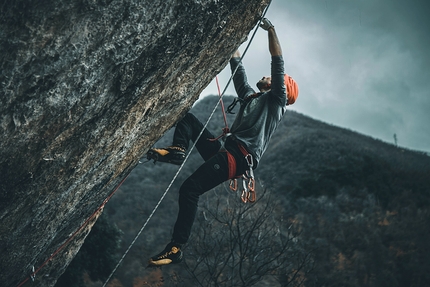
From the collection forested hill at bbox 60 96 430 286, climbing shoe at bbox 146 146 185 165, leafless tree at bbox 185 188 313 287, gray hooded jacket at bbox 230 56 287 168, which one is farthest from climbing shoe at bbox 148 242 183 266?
forested hill at bbox 60 96 430 286

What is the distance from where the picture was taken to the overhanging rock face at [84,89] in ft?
9.02

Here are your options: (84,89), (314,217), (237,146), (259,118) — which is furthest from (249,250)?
(84,89)

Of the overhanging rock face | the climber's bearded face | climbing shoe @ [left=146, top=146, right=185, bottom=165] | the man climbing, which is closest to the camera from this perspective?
the overhanging rock face

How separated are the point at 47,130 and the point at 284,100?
100 inches

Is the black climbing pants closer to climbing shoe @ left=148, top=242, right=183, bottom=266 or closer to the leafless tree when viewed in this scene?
climbing shoe @ left=148, top=242, right=183, bottom=266

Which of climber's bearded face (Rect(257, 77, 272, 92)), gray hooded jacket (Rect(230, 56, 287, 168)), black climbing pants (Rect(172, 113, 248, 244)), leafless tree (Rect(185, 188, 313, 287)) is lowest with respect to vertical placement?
leafless tree (Rect(185, 188, 313, 287))

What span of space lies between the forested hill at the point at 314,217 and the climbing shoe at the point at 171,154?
739 centimetres

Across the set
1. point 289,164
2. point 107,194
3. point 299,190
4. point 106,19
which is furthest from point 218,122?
point 106,19

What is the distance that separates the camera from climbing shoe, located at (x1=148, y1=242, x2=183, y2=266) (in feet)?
13.1

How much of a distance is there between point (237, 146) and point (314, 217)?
15033 mm

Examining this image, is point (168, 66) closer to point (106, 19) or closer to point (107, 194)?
point (106, 19)

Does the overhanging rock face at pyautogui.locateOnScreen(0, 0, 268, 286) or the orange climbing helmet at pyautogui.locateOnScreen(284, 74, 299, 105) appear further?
the orange climbing helmet at pyautogui.locateOnScreen(284, 74, 299, 105)

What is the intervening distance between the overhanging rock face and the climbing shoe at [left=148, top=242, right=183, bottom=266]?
1.07 metres

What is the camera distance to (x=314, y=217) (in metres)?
18.4
